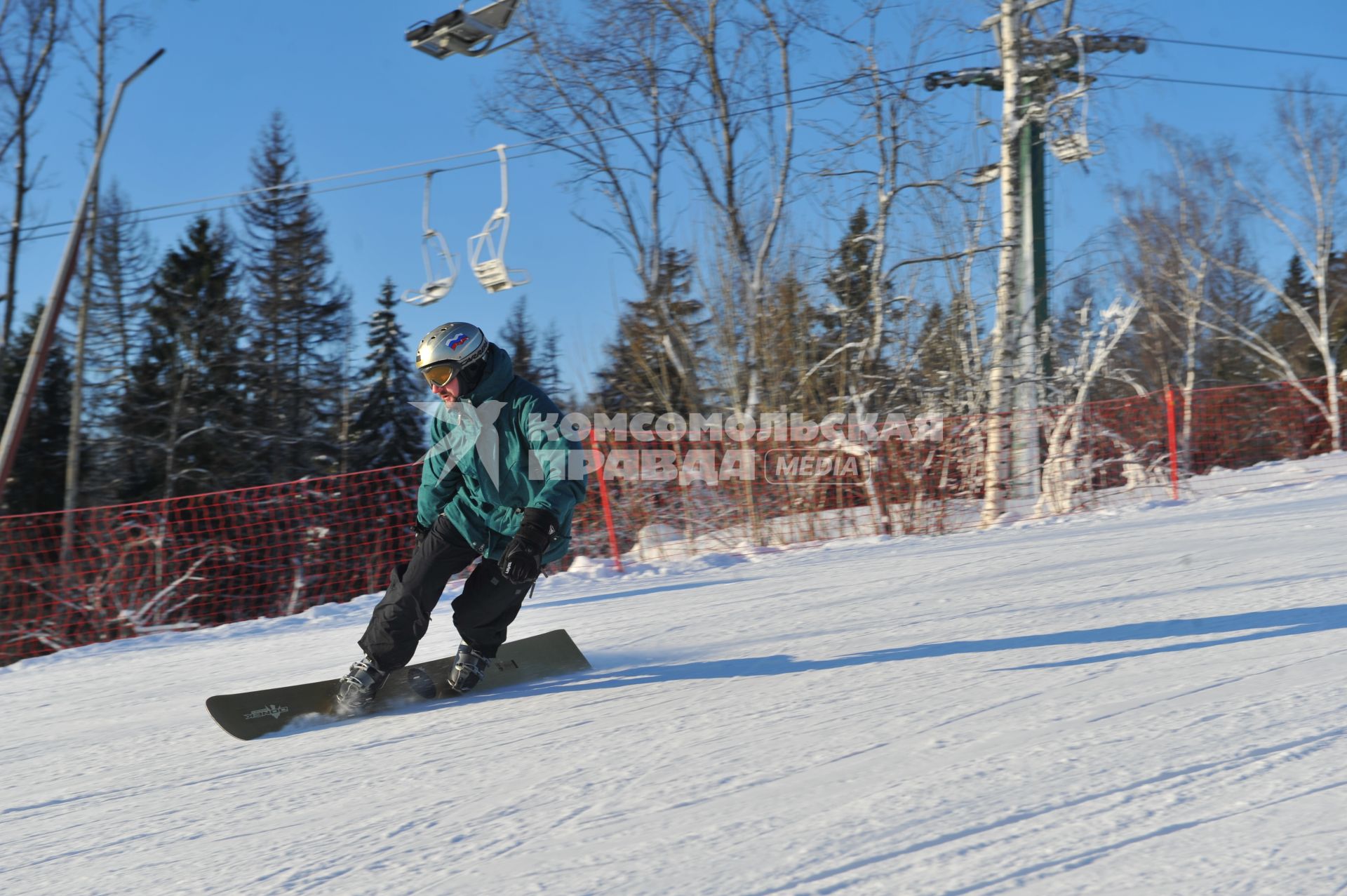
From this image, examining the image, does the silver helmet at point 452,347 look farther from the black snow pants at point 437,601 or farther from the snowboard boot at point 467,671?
the snowboard boot at point 467,671

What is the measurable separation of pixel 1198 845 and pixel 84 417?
85.3ft

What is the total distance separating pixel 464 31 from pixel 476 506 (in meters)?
6.70

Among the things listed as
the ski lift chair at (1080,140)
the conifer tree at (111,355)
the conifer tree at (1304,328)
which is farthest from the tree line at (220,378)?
the conifer tree at (1304,328)

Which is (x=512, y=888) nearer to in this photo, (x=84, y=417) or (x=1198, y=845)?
(x=1198, y=845)

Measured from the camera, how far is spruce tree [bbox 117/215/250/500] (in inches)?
880

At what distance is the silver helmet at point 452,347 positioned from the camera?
3227 millimetres

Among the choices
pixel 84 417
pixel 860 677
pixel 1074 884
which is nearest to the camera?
pixel 1074 884

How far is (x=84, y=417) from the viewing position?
2288 cm

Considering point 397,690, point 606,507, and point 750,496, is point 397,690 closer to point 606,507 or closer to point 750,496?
point 606,507

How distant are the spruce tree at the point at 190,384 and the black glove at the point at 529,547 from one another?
69.1 feet

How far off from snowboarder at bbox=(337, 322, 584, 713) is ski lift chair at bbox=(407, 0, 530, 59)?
620cm

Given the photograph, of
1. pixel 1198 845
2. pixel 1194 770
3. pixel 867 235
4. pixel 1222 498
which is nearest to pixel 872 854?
pixel 1198 845

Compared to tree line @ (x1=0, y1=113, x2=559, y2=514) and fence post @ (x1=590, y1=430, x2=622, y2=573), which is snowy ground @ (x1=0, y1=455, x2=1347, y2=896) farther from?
tree line @ (x1=0, y1=113, x2=559, y2=514)

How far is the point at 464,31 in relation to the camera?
8.67 metres
